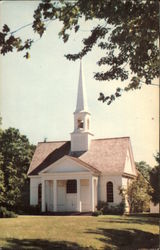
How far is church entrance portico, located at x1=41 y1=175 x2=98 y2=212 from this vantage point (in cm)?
3441

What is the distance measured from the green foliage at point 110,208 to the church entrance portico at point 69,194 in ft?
2.07

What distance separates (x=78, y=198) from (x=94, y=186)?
8.20 ft

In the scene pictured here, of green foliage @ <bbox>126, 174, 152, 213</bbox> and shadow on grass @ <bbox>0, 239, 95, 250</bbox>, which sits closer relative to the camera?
shadow on grass @ <bbox>0, 239, 95, 250</bbox>

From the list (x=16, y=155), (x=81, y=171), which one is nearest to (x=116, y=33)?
(x=81, y=171)

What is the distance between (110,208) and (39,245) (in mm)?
21546

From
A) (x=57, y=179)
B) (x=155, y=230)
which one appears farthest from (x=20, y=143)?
(x=155, y=230)

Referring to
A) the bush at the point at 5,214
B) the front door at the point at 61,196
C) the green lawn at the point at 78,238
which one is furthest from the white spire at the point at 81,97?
the green lawn at the point at 78,238

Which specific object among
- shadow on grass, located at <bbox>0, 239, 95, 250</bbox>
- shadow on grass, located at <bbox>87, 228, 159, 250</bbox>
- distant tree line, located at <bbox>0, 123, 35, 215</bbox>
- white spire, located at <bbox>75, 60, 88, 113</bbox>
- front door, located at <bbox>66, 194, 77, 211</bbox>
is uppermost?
white spire, located at <bbox>75, 60, 88, 113</bbox>

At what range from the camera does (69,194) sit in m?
36.7

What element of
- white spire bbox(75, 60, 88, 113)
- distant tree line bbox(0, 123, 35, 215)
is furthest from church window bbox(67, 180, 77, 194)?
white spire bbox(75, 60, 88, 113)

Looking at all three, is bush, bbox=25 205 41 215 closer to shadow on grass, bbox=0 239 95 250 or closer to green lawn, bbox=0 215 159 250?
green lawn, bbox=0 215 159 250

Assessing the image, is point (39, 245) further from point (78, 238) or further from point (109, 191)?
point (109, 191)

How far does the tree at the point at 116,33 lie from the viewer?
27.4ft

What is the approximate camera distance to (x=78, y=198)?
112 feet
